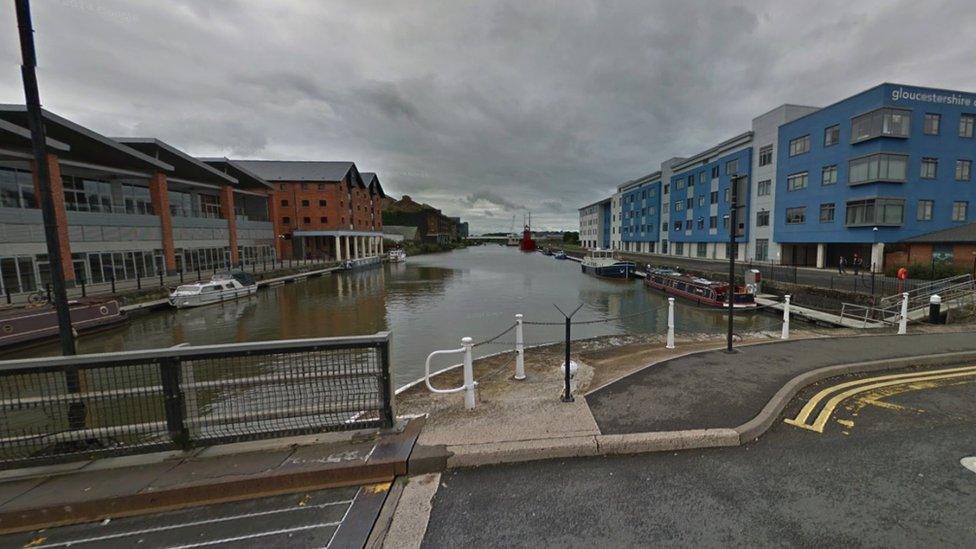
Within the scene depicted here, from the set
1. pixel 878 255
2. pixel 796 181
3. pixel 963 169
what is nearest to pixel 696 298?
pixel 878 255

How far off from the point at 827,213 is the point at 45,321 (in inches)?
1956

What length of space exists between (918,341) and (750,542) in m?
8.98

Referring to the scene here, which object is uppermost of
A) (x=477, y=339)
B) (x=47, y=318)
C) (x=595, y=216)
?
(x=595, y=216)

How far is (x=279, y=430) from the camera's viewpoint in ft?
14.1

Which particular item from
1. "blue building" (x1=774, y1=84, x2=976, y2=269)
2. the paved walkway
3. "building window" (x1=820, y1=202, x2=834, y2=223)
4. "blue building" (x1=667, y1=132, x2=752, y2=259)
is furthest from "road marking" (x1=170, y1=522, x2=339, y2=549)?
"blue building" (x1=667, y1=132, x2=752, y2=259)

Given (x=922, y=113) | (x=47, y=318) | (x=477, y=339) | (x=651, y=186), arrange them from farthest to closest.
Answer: (x=651, y=186)
(x=922, y=113)
(x=477, y=339)
(x=47, y=318)

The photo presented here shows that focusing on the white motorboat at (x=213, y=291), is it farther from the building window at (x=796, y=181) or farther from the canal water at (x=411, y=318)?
the building window at (x=796, y=181)

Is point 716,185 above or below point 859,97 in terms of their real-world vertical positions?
below

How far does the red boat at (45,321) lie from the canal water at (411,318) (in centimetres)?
48

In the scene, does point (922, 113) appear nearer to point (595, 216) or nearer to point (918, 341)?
point (918, 341)

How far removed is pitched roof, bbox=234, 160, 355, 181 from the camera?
57531 mm

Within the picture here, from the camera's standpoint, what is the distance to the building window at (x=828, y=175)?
30312 millimetres

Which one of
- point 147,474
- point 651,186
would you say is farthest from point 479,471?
point 651,186

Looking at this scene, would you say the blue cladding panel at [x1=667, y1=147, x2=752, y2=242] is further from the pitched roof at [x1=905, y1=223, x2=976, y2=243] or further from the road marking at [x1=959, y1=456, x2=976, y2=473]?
the road marking at [x1=959, y1=456, x2=976, y2=473]
